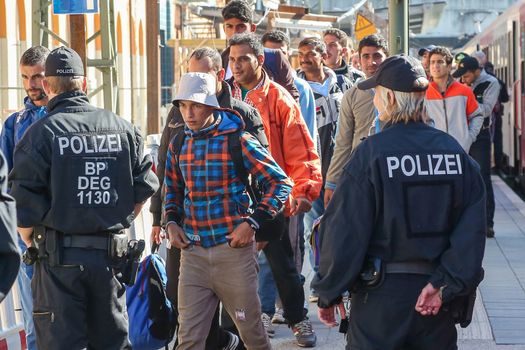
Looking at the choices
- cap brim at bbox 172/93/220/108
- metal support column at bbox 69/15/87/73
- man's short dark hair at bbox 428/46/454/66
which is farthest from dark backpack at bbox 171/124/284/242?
metal support column at bbox 69/15/87/73

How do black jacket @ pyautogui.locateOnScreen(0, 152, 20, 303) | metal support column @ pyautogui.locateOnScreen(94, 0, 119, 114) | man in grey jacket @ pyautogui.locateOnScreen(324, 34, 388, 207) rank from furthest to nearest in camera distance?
metal support column @ pyautogui.locateOnScreen(94, 0, 119, 114) < man in grey jacket @ pyautogui.locateOnScreen(324, 34, 388, 207) < black jacket @ pyautogui.locateOnScreen(0, 152, 20, 303)

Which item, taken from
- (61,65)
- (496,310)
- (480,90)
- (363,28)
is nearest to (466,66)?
(480,90)

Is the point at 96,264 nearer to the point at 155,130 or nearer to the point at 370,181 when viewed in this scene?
the point at 370,181

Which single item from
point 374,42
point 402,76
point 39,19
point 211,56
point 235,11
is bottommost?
point 402,76

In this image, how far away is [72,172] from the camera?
223 inches

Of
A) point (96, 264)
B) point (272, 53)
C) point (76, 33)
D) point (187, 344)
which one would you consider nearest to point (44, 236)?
point (96, 264)

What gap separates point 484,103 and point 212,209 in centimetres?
802

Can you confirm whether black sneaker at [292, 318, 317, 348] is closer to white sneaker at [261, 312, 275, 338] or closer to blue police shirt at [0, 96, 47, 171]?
white sneaker at [261, 312, 275, 338]

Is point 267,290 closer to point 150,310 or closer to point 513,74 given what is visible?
point 150,310

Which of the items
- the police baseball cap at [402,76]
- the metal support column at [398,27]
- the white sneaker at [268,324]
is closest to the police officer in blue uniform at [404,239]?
the police baseball cap at [402,76]

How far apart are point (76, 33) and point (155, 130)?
21.7 ft

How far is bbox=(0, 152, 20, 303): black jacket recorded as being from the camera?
11.8 ft

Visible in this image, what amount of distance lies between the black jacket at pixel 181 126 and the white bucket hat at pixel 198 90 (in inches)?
14.7

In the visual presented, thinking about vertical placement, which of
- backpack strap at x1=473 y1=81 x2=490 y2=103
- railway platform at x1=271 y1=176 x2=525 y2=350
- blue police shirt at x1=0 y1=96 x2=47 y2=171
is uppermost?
backpack strap at x1=473 y1=81 x2=490 y2=103
